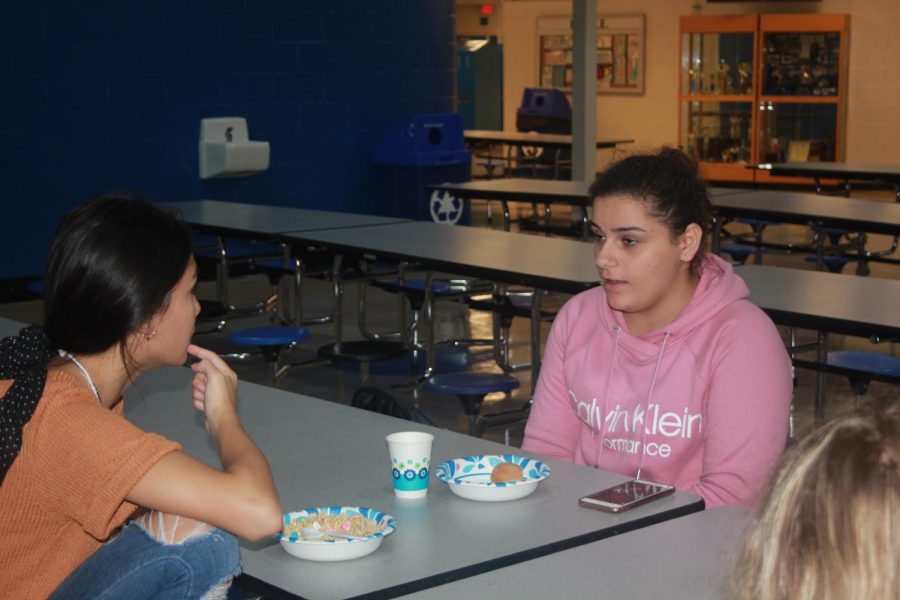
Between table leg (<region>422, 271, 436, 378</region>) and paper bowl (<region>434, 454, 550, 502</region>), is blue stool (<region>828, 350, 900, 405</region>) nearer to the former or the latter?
table leg (<region>422, 271, 436, 378</region>)

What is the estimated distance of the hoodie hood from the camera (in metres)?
2.39

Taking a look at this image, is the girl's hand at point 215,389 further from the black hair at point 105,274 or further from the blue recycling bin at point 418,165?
the blue recycling bin at point 418,165

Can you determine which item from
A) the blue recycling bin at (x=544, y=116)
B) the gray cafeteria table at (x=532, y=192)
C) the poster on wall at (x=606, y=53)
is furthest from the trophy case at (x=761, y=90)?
the gray cafeteria table at (x=532, y=192)

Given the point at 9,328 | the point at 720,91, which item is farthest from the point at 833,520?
the point at 720,91

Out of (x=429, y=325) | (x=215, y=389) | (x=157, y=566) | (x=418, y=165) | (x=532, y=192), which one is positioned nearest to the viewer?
(x=157, y=566)

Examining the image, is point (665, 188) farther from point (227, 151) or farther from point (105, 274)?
point (227, 151)

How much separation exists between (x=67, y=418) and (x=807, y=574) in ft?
Result: 3.41

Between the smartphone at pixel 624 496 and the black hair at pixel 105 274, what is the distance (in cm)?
71

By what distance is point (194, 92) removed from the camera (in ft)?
26.2

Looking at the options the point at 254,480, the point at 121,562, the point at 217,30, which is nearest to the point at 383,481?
the point at 254,480

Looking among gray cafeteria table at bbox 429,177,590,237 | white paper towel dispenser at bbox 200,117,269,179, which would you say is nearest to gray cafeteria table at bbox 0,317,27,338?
gray cafeteria table at bbox 429,177,590,237

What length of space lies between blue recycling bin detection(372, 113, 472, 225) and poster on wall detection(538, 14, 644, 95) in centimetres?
592

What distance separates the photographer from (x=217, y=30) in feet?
26.5

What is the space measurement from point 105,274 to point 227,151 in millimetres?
6435
